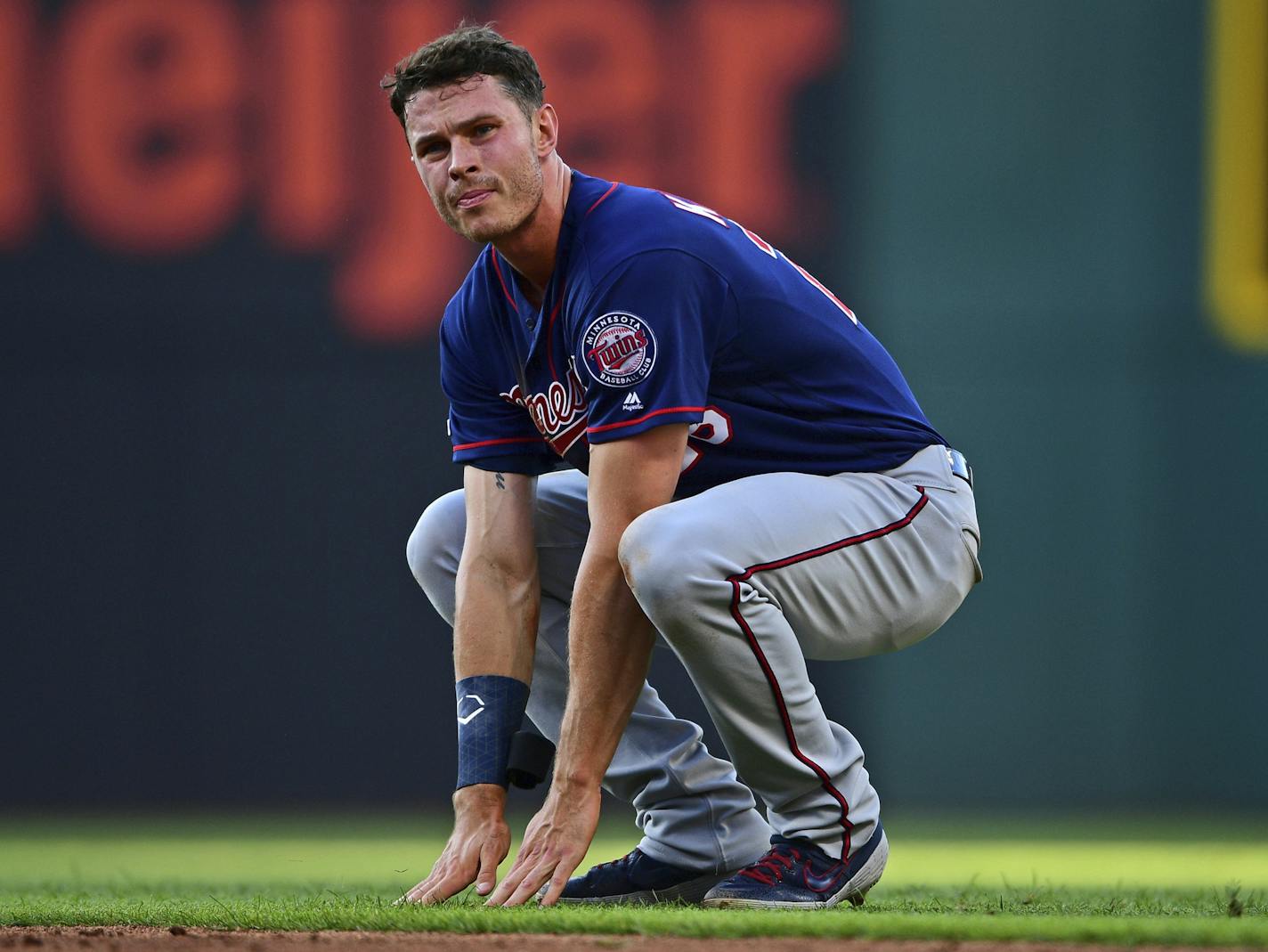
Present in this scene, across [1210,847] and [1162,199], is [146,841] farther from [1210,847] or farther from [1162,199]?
[1162,199]

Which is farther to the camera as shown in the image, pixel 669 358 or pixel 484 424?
pixel 484 424

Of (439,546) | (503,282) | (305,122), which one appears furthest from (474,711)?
(305,122)

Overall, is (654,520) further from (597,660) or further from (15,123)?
(15,123)

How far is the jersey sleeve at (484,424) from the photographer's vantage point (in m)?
2.68

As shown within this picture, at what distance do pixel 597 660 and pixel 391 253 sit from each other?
302 cm

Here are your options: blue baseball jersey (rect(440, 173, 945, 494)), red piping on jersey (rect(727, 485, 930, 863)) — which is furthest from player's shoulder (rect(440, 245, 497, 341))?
red piping on jersey (rect(727, 485, 930, 863))

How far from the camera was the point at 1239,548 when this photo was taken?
5145mm

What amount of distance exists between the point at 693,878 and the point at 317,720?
2.57m


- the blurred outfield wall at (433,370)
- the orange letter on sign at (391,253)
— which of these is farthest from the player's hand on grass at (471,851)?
the orange letter on sign at (391,253)

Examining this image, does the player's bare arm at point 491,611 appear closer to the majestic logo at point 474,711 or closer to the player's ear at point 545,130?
the majestic logo at point 474,711

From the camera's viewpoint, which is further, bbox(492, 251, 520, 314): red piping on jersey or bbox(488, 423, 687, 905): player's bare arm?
bbox(492, 251, 520, 314): red piping on jersey

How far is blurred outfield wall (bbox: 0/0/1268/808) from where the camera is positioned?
4965mm

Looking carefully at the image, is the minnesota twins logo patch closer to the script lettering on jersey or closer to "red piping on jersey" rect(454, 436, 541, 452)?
the script lettering on jersey

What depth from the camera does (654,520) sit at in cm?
229
